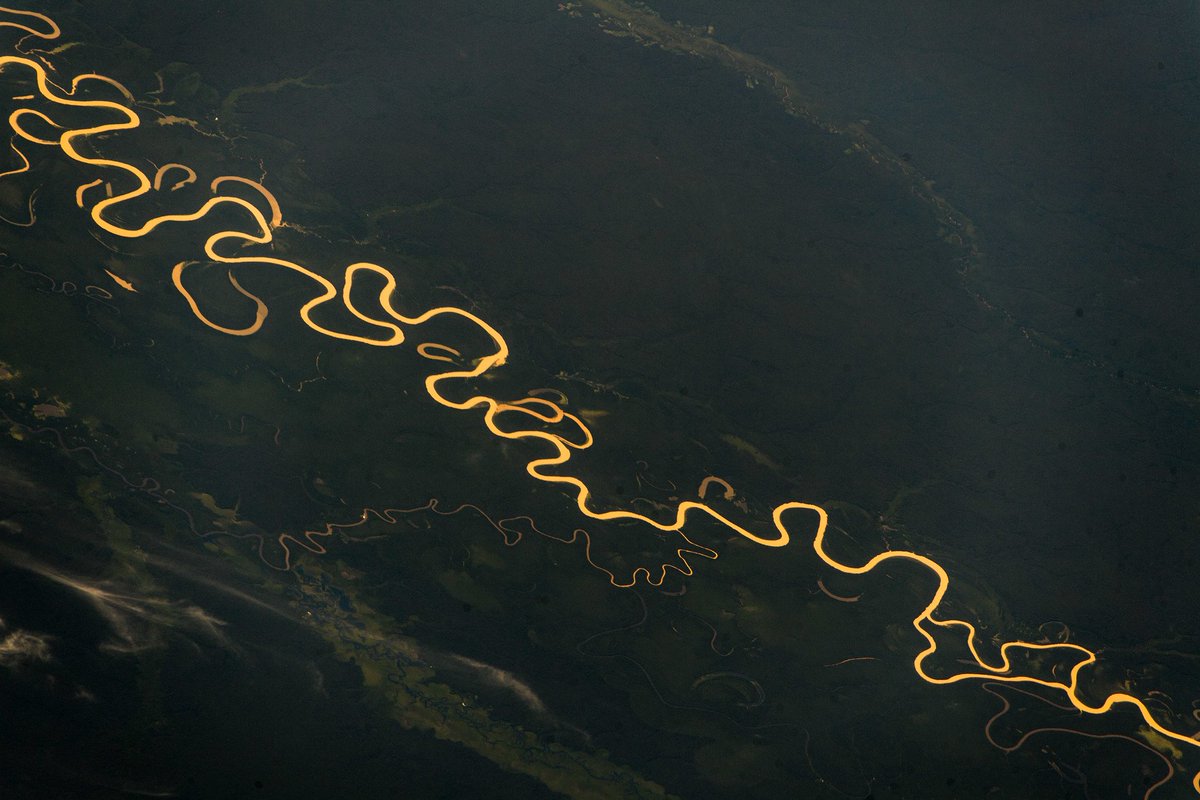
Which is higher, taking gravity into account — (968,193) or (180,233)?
(968,193)

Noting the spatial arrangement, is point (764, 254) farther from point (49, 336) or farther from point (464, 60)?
point (49, 336)

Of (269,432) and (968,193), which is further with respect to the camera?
(968,193)

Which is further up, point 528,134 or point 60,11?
point 528,134

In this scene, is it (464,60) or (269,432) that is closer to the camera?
(269,432)

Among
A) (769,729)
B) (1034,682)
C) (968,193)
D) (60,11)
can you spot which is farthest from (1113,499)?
(60,11)

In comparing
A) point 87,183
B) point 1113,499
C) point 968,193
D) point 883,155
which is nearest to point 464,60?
point 87,183

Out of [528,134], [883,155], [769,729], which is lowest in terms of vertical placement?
[769,729]

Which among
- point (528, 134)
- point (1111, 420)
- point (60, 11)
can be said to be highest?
point (1111, 420)

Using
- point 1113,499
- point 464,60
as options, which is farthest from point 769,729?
point 464,60

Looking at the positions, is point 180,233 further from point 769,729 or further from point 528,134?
point 769,729
